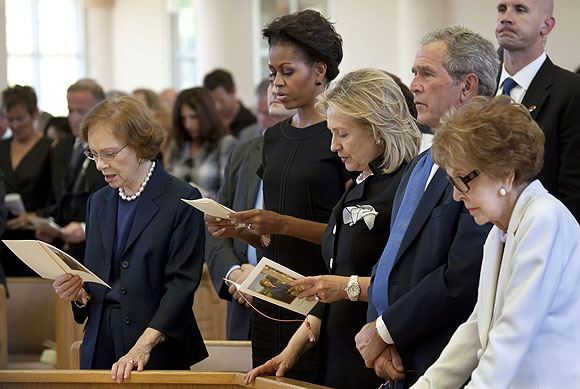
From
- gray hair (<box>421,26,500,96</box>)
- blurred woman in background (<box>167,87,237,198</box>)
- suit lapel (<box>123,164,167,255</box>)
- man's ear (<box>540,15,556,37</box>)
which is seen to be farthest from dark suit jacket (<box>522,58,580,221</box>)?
blurred woman in background (<box>167,87,237,198</box>)

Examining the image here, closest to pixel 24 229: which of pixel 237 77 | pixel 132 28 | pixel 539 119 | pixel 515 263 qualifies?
pixel 539 119

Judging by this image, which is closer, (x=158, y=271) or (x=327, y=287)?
(x=327, y=287)

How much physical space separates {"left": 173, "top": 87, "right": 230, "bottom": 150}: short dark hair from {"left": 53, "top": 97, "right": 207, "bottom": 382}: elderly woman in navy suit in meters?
2.79

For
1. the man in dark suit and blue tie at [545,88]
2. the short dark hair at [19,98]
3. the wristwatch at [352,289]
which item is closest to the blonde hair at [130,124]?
the wristwatch at [352,289]

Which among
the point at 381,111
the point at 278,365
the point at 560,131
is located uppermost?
the point at 381,111

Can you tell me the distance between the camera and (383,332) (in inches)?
130

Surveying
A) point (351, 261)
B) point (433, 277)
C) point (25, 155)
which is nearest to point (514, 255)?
point (433, 277)

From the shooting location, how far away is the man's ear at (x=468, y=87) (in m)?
3.53

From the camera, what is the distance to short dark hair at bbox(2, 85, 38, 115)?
8055 mm

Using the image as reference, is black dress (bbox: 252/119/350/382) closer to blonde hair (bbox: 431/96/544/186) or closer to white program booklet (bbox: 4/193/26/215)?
blonde hair (bbox: 431/96/544/186)

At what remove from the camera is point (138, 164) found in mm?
4223

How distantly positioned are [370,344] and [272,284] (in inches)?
20.2

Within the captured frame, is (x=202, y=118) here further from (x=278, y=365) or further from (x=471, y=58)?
(x=471, y=58)

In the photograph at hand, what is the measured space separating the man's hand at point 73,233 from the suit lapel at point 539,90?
3439 millimetres
